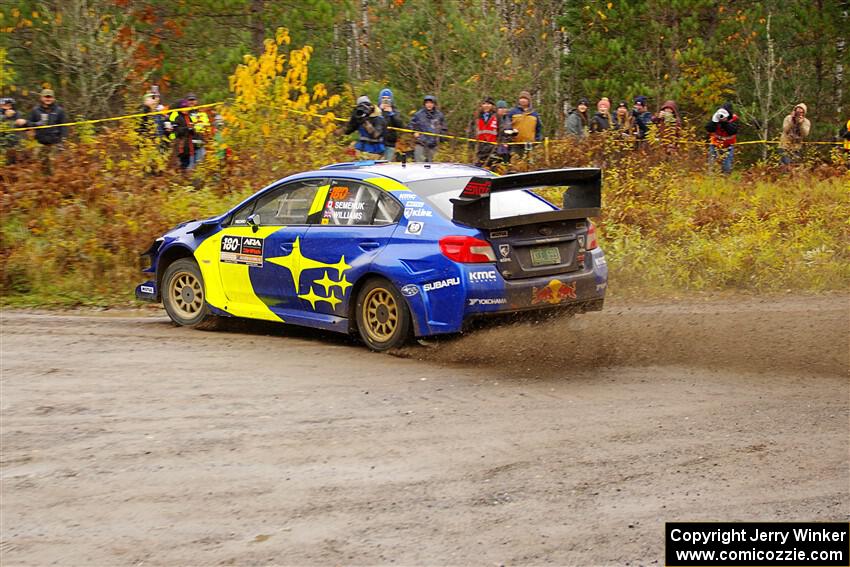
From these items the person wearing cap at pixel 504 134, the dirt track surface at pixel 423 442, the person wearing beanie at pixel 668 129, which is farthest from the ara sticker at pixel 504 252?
the person wearing cap at pixel 504 134

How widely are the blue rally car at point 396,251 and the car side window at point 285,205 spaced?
0.04 feet

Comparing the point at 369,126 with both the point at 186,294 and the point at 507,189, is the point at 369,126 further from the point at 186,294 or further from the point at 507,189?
the point at 507,189

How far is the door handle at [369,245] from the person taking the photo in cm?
985

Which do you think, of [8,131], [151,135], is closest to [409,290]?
[151,135]

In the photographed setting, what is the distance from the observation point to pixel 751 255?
14484 millimetres

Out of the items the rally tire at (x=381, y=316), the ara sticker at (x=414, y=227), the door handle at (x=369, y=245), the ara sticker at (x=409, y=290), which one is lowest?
the rally tire at (x=381, y=316)

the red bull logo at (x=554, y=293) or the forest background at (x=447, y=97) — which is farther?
the forest background at (x=447, y=97)

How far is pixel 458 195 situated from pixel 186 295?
10.5 ft

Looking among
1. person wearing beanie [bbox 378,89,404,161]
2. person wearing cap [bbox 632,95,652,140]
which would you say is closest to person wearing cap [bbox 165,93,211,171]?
person wearing beanie [bbox 378,89,404,161]

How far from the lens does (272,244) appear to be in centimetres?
1063

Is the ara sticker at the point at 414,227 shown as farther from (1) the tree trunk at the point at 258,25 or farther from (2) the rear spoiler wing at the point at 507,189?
(1) the tree trunk at the point at 258,25

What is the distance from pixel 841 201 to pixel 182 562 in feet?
48.0

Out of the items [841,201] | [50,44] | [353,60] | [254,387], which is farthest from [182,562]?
[353,60]

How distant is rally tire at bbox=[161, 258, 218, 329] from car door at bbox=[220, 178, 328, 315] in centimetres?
44
